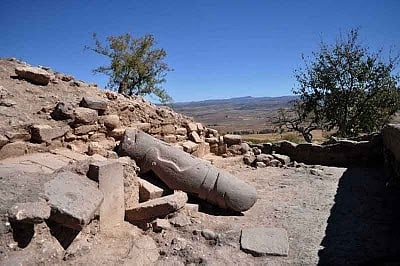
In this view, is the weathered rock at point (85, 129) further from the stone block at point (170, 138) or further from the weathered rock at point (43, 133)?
the stone block at point (170, 138)

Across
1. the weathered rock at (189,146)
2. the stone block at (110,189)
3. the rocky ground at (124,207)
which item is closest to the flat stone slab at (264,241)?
the rocky ground at (124,207)

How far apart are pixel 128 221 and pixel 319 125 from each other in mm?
13828

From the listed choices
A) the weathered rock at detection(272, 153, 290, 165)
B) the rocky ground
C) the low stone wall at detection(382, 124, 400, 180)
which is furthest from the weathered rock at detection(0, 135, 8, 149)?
the weathered rock at detection(272, 153, 290, 165)

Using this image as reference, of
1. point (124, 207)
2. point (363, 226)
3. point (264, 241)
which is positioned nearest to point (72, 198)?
point (124, 207)

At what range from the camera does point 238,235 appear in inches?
211

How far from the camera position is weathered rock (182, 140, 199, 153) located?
9180mm

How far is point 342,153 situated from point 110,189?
7.50 m

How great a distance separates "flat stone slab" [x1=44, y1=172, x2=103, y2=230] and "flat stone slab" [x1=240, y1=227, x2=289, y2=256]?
229cm

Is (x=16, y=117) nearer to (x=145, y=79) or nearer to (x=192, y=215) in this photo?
(x=192, y=215)

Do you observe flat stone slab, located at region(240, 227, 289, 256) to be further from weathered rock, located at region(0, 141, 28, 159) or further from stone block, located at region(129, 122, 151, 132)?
stone block, located at region(129, 122, 151, 132)

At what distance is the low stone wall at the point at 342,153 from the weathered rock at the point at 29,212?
27.8 ft

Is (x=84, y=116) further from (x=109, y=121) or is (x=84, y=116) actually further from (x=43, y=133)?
(x=43, y=133)

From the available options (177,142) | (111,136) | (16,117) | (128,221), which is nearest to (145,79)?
(177,142)

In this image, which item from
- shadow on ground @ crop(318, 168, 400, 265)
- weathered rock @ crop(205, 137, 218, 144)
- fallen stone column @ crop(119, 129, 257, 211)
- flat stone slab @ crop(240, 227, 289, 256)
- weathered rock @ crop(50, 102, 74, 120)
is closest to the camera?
shadow on ground @ crop(318, 168, 400, 265)
